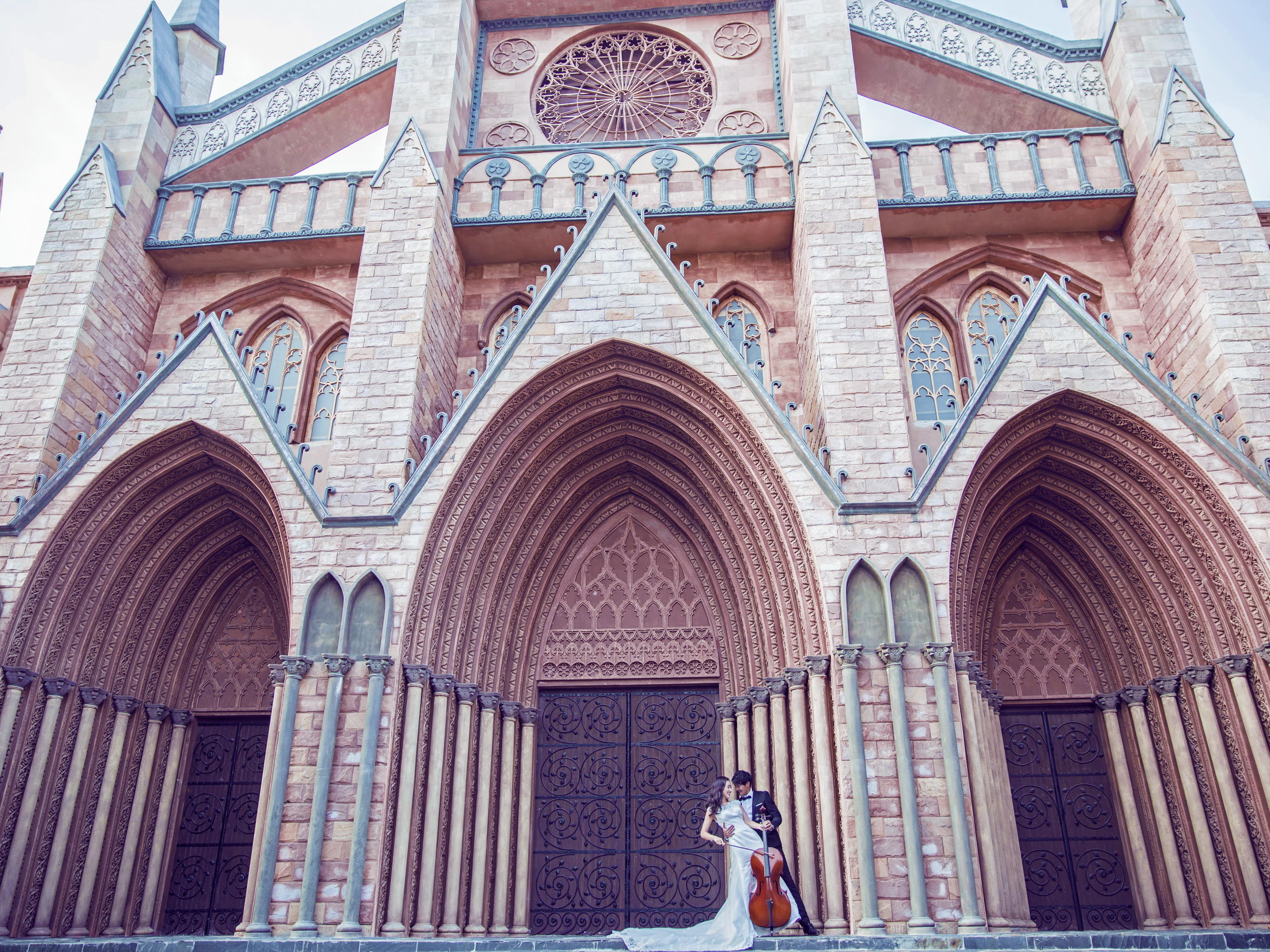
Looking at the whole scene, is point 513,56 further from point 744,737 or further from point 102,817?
point 102,817

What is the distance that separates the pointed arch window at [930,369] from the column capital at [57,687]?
9.35m

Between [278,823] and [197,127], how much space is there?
384 inches

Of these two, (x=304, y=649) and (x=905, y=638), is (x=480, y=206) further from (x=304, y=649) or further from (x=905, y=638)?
(x=905, y=638)

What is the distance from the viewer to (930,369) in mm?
11602

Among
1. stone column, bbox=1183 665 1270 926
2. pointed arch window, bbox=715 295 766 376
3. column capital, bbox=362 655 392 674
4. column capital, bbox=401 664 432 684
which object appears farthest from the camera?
pointed arch window, bbox=715 295 766 376

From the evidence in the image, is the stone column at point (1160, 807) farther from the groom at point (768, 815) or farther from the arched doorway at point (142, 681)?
the arched doorway at point (142, 681)

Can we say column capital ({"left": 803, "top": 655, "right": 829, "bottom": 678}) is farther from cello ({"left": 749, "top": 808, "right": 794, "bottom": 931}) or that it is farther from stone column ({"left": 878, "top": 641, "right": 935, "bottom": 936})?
cello ({"left": 749, "top": 808, "right": 794, "bottom": 931})

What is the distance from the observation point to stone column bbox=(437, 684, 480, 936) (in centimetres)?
862

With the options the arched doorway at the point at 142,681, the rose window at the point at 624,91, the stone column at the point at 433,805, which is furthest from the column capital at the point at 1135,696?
the rose window at the point at 624,91

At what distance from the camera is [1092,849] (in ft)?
31.7

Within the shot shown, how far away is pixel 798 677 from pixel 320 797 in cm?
427

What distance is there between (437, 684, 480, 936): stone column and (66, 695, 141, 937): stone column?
3.63 m

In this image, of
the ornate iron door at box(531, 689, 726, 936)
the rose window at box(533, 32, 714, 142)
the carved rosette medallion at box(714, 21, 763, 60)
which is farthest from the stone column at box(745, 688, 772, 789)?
the carved rosette medallion at box(714, 21, 763, 60)

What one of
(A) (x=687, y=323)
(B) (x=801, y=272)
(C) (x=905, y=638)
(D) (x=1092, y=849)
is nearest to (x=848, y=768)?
(C) (x=905, y=638)
